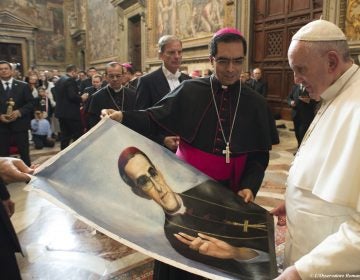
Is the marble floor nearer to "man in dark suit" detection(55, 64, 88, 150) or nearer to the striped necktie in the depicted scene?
the striped necktie

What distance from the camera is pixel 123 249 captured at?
3080 millimetres

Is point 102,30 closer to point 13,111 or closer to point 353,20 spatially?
point 13,111

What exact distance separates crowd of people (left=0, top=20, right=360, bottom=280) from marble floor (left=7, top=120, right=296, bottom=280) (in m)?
1.00

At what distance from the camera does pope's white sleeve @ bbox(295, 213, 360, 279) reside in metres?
0.95

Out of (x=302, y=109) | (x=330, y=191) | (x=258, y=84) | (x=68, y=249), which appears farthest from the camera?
(x=258, y=84)

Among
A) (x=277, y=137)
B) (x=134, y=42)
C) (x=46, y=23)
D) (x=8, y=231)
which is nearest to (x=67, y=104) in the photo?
(x=277, y=137)

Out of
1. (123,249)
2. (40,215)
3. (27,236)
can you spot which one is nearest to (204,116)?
(123,249)

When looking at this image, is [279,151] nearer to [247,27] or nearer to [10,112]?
[247,27]

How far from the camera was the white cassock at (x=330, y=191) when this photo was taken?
38.5 inches

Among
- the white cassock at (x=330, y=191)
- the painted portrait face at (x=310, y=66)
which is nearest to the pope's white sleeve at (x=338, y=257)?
the white cassock at (x=330, y=191)

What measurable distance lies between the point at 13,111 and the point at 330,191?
4893 mm

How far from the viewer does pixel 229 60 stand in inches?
71.2

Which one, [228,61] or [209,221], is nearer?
[209,221]

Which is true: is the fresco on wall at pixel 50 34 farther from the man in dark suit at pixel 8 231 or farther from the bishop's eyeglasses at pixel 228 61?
the man in dark suit at pixel 8 231
